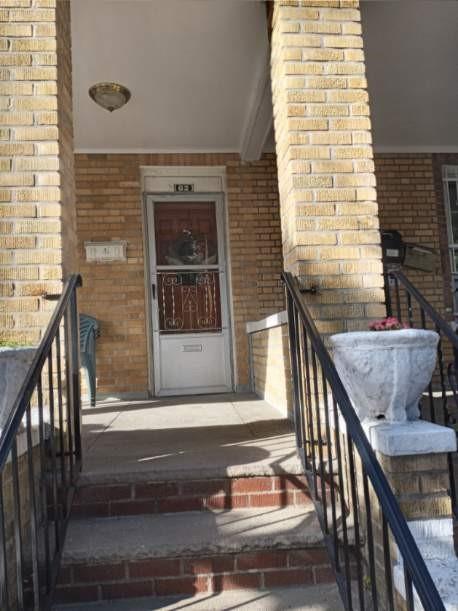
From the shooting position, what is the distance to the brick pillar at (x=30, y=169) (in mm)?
2492

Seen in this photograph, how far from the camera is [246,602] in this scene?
191cm

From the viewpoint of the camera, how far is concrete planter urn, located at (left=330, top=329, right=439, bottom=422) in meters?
1.87

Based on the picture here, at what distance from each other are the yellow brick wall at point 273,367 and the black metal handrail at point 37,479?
1.45 m

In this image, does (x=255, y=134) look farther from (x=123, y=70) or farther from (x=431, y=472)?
(x=431, y=472)

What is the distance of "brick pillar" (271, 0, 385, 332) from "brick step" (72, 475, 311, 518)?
946mm

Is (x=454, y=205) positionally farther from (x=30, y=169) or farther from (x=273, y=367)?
(x=30, y=169)

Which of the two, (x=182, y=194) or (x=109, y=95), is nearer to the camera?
(x=109, y=95)

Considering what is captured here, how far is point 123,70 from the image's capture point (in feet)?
13.1

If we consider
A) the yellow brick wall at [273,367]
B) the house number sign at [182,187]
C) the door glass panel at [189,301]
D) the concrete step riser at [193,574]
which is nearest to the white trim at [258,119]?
the house number sign at [182,187]

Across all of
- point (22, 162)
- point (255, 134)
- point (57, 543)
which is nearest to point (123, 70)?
point (255, 134)

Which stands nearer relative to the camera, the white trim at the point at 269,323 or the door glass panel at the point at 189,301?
the white trim at the point at 269,323

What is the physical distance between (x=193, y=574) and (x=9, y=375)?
3.60 feet

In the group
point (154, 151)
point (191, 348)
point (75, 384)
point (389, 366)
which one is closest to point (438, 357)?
point (389, 366)

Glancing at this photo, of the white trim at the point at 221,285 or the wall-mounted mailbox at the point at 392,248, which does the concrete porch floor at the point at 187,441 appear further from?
the wall-mounted mailbox at the point at 392,248
